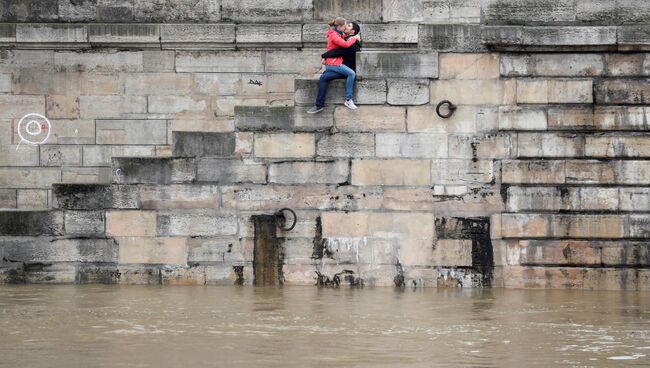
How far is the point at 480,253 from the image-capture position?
19.0 metres

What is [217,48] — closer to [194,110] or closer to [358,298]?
[194,110]

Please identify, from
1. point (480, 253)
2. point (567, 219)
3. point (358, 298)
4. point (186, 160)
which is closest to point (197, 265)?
point (186, 160)

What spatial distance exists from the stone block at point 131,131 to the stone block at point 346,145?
10.4ft

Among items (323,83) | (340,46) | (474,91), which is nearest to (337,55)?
(340,46)

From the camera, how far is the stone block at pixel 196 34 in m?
20.8

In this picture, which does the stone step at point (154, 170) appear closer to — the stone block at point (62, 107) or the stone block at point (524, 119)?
the stone block at point (62, 107)

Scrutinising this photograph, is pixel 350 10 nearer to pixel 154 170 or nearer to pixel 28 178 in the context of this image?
pixel 154 170

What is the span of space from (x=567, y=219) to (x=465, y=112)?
7.16 ft

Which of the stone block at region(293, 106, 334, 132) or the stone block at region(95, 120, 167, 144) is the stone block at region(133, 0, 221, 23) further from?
the stone block at region(293, 106, 334, 132)

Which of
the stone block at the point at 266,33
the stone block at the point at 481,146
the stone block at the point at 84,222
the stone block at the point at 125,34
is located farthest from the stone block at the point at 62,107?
the stone block at the point at 481,146

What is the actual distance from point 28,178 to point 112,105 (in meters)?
1.80

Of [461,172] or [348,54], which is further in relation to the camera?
[348,54]

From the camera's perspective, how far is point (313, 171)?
758 inches

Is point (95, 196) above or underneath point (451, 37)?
underneath
